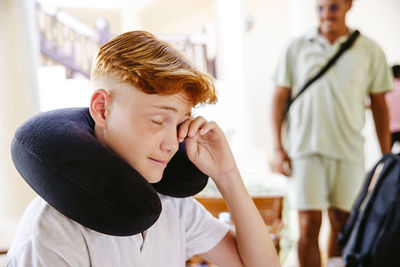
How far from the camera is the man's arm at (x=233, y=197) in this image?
855 millimetres

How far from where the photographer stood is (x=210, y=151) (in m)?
0.89

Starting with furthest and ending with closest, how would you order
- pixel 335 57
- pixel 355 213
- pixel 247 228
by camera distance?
pixel 335 57
pixel 355 213
pixel 247 228

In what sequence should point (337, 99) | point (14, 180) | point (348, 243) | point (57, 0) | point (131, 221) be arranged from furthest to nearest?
point (57, 0), point (337, 99), point (348, 243), point (14, 180), point (131, 221)

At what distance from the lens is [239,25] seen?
13.5 feet

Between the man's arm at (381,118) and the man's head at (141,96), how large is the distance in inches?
64.2

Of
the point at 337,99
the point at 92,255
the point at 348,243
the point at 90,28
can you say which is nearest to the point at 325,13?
the point at 337,99

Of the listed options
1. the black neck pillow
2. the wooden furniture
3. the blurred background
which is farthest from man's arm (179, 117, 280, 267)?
the blurred background

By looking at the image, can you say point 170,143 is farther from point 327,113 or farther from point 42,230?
point 327,113

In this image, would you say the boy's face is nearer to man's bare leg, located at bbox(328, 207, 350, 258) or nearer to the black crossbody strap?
the black crossbody strap

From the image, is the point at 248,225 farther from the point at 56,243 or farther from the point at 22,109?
the point at 22,109

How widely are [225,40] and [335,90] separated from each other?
7.68ft

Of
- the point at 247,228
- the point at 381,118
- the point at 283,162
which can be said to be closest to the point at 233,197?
the point at 247,228

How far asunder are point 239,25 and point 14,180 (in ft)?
11.0

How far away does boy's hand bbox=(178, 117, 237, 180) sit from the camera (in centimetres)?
85
